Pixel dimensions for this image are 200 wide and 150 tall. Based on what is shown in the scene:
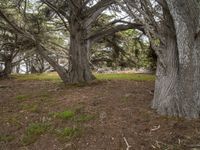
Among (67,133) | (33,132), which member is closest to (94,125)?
(67,133)

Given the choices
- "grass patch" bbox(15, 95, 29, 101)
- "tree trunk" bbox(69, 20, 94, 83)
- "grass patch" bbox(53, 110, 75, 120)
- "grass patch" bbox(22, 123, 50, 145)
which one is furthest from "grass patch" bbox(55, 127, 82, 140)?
"tree trunk" bbox(69, 20, 94, 83)

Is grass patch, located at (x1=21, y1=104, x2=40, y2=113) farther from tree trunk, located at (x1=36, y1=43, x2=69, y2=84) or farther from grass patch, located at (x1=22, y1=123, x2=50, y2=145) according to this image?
tree trunk, located at (x1=36, y1=43, x2=69, y2=84)

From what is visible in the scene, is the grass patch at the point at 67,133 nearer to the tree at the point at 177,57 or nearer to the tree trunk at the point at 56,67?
the tree at the point at 177,57

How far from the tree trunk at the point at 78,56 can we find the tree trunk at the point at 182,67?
359cm

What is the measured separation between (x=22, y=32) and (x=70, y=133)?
4.14 meters

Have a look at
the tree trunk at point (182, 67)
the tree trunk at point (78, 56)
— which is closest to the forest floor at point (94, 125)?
the tree trunk at point (182, 67)

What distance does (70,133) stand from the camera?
13.5 ft

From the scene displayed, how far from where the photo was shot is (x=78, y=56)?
792cm

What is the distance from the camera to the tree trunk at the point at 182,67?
13.5 ft

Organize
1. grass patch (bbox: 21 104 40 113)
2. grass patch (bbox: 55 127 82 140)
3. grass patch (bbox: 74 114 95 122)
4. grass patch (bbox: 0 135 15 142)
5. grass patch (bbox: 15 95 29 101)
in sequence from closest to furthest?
→ 1. grass patch (bbox: 55 127 82 140)
2. grass patch (bbox: 0 135 15 142)
3. grass patch (bbox: 74 114 95 122)
4. grass patch (bbox: 21 104 40 113)
5. grass patch (bbox: 15 95 29 101)

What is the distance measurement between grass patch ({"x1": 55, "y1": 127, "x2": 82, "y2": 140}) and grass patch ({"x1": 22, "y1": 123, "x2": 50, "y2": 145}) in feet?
0.87

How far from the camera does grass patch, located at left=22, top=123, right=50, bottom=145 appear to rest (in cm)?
414

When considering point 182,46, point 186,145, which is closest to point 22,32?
point 182,46

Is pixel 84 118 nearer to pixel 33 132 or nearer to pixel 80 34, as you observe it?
pixel 33 132
